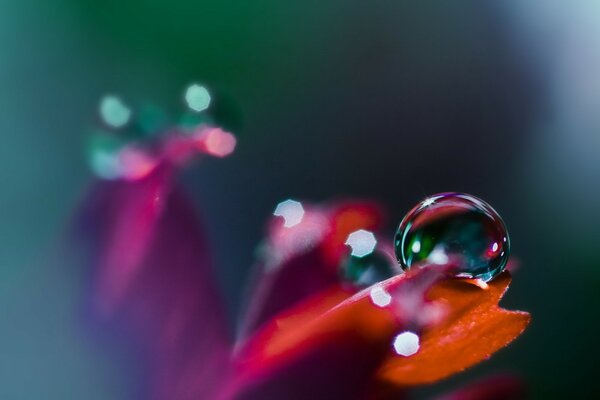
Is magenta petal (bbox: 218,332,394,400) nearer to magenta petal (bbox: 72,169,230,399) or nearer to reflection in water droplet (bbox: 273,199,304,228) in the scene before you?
magenta petal (bbox: 72,169,230,399)

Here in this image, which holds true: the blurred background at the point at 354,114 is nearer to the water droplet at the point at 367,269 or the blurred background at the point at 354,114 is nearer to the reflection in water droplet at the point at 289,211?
the reflection in water droplet at the point at 289,211

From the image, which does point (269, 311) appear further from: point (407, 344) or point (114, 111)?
point (114, 111)

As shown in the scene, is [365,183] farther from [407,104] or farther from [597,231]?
[597,231]

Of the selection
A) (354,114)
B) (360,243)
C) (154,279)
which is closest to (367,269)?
(360,243)

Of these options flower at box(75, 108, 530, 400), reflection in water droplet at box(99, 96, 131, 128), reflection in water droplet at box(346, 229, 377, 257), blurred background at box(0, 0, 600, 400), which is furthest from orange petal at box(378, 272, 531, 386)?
reflection in water droplet at box(99, 96, 131, 128)

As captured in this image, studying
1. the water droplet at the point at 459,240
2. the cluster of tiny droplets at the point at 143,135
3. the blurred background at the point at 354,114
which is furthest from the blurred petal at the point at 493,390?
the cluster of tiny droplets at the point at 143,135

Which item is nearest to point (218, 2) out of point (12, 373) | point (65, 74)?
point (65, 74)
